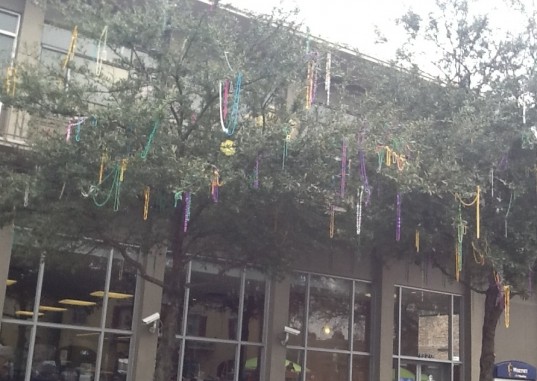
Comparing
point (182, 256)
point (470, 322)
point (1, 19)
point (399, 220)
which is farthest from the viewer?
point (470, 322)

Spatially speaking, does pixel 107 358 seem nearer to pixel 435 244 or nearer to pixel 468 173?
pixel 435 244

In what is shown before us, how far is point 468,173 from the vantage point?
10.9 m

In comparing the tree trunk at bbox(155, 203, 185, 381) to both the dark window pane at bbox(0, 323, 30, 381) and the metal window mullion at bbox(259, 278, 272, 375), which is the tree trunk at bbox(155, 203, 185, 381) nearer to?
the dark window pane at bbox(0, 323, 30, 381)

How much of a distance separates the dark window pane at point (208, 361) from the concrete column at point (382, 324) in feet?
12.4

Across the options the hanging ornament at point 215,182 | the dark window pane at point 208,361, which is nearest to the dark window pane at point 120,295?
the dark window pane at point 208,361

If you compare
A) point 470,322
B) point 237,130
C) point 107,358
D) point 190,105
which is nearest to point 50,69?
point 190,105

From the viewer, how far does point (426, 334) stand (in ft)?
57.0

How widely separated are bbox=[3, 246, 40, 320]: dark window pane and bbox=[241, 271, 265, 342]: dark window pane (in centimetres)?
448

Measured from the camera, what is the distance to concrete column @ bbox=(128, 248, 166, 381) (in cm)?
1292

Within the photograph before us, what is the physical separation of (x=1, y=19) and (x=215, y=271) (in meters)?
6.57

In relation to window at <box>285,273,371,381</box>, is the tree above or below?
above

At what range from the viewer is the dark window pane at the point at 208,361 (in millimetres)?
13727

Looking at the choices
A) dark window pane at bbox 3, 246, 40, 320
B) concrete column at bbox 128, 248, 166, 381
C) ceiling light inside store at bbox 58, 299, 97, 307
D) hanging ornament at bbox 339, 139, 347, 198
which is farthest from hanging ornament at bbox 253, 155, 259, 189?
ceiling light inside store at bbox 58, 299, 97, 307

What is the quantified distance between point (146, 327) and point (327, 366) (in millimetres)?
4740
